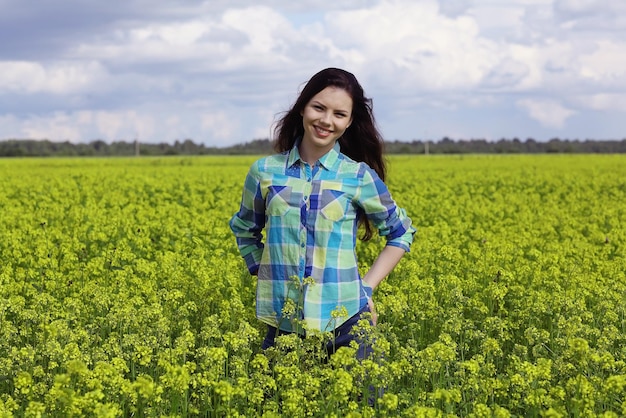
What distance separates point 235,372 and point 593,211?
1145 cm

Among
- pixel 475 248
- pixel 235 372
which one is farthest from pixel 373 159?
pixel 475 248

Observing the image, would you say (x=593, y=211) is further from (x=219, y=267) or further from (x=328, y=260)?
(x=328, y=260)

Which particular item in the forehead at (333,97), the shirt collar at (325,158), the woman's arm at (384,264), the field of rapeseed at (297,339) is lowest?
the field of rapeseed at (297,339)

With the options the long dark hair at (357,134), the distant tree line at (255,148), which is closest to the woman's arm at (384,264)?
the long dark hair at (357,134)

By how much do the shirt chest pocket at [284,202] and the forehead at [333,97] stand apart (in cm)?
54

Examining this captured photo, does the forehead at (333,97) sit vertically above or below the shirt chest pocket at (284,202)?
above

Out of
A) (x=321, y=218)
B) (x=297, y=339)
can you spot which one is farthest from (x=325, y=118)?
(x=297, y=339)

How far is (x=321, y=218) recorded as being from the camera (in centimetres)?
434

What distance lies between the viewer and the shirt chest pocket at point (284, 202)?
4.36 metres

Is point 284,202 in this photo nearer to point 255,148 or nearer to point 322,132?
point 322,132

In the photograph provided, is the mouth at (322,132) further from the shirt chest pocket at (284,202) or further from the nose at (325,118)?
the shirt chest pocket at (284,202)

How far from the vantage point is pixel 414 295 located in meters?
6.77

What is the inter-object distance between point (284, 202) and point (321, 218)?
0.23m

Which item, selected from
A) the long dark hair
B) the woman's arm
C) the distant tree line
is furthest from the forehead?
the distant tree line
